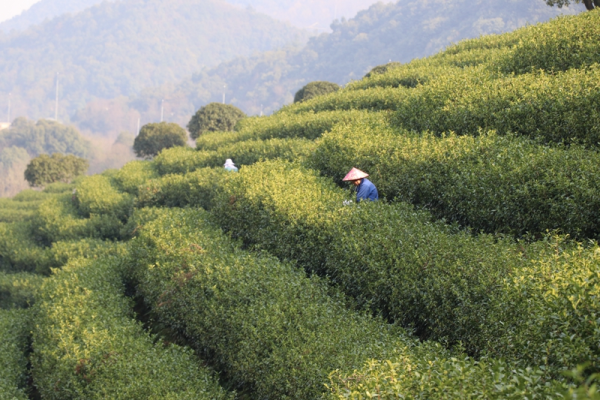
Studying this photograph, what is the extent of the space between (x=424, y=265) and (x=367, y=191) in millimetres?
3304

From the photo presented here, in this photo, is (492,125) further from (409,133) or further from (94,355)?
(94,355)

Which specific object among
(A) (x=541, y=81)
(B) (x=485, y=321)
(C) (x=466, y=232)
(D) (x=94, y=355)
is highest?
(A) (x=541, y=81)

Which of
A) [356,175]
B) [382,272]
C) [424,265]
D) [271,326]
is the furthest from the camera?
[356,175]

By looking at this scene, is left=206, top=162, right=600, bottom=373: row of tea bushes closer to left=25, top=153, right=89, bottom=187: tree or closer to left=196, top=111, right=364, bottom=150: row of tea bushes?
left=196, top=111, right=364, bottom=150: row of tea bushes

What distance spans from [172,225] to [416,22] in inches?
6822

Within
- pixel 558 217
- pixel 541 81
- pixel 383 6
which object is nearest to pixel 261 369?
pixel 558 217

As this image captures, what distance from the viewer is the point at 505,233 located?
1063 cm

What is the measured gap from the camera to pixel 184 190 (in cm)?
1936

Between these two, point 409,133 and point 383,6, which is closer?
point 409,133

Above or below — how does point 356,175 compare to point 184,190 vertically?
above

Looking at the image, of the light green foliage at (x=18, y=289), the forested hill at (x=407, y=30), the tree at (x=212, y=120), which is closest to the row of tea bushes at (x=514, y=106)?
the light green foliage at (x=18, y=289)

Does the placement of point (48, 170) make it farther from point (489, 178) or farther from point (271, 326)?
point (489, 178)

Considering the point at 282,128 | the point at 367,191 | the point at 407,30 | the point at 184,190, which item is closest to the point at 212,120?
the point at 282,128

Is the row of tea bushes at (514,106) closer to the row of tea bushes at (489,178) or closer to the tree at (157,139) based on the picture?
the row of tea bushes at (489,178)
